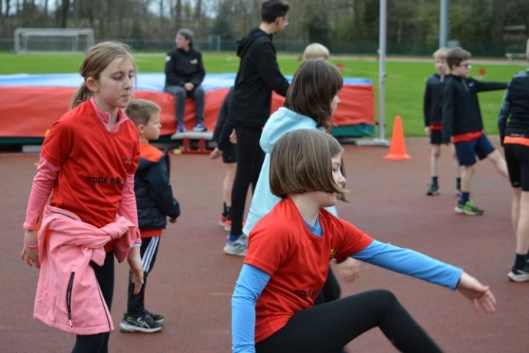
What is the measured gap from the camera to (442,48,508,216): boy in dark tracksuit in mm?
A: 9531

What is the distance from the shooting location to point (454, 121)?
31.5ft

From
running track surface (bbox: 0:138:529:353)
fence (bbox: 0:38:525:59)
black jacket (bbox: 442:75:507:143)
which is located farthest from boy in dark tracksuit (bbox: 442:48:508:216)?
fence (bbox: 0:38:525:59)

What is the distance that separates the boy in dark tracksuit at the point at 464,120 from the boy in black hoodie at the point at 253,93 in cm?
280

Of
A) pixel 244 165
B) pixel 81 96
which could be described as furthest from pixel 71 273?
pixel 244 165

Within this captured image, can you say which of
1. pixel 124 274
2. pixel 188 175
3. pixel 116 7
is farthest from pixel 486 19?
pixel 124 274

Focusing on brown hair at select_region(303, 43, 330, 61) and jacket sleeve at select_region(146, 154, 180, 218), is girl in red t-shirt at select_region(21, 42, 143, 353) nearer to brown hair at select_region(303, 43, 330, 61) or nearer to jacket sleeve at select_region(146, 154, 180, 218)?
jacket sleeve at select_region(146, 154, 180, 218)

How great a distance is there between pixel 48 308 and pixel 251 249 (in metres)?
1.11

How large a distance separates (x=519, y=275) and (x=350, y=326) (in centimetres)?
375

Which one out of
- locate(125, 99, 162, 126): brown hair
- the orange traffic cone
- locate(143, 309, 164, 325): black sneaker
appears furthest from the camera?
the orange traffic cone

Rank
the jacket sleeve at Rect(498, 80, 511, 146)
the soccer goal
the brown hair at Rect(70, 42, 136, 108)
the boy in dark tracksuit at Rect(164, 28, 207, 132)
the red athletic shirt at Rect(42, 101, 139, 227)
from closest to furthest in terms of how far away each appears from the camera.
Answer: the red athletic shirt at Rect(42, 101, 139, 227) → the brown hair at Rect(70, 42, 136, 108) → the jacket sleeve at Rect(498, 80, 511, 146) → the boy in dark tracksuit at Rect(164, 28, 207, 132) → the soccer goal

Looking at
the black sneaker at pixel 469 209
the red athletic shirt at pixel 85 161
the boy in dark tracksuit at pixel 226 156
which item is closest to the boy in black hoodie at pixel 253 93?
the boy in dark tracksuit at pixel 226 156

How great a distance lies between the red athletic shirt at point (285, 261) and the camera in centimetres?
333

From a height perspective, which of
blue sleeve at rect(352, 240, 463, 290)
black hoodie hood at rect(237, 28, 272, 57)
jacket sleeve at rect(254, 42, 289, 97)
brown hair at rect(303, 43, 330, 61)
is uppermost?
black hoodie hood at rect(237, 28, 272, 57)

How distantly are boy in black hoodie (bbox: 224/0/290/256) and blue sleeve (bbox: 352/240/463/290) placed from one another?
3643 millimetres
